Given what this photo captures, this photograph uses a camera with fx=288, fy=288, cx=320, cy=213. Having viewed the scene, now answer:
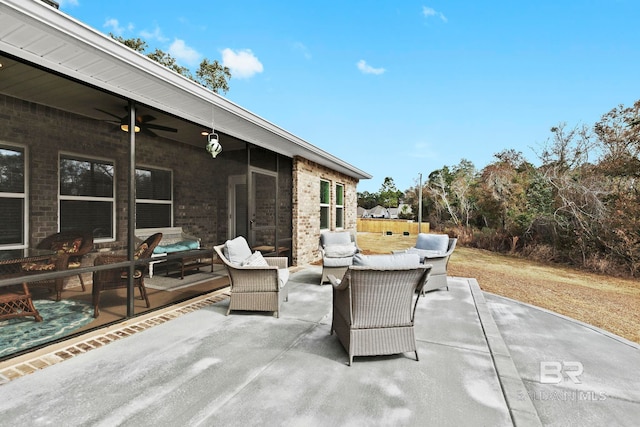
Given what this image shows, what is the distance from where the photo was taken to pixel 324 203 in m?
9.05

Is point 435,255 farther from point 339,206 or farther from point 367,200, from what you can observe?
point 367,200

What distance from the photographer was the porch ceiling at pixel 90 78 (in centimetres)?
225

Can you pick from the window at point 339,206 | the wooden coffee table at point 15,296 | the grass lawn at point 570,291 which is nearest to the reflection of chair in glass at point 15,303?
the wooden coffee table at point 15,296

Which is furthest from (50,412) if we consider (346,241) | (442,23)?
(442,23)

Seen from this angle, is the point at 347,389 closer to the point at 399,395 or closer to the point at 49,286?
the point at 399,395

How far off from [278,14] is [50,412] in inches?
399

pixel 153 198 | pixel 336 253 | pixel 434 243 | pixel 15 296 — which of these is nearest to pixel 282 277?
pixel 336 253

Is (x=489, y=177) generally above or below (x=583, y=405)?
above

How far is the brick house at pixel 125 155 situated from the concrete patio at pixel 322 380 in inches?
66.8

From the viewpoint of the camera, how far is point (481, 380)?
88.3 inches

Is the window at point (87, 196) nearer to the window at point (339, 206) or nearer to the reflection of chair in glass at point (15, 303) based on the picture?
the reflection of chair in glass at point (15, 303)

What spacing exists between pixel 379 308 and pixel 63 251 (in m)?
4.83

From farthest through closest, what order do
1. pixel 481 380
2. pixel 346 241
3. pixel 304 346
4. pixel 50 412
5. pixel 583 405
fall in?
pixel 346 241 < pixel 304 346 < pixel 481 380 < pixel 583 405 < pixel 50 412

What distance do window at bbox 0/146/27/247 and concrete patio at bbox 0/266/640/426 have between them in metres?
3.28
